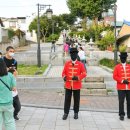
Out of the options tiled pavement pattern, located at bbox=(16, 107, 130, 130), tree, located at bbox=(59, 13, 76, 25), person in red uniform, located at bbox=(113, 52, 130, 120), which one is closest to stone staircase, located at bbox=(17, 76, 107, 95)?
tiled pavement pattern, located at bbox=(16, 107, 130, 130)

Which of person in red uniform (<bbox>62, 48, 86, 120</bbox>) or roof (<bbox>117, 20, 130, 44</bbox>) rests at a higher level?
roof (<bbox>117, 20, 130, 44</bbox>)

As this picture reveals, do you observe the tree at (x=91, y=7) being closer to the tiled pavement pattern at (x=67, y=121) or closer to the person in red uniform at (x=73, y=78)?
the tiled pavement pattern at (x=67, y=121)

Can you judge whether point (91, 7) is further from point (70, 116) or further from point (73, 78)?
point (73, 78)

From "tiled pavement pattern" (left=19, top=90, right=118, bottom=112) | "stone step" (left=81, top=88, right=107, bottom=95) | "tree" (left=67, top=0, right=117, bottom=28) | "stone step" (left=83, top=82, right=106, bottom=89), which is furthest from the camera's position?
"tree" (left=67, top=0, right=117, bottom=28)

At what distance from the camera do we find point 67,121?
9.02m

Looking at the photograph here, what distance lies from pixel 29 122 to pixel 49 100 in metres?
4.18

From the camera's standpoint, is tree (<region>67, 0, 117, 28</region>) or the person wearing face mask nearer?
the person wearing face mask

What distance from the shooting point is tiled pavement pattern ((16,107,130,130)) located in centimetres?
840

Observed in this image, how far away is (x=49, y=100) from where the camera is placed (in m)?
13.0

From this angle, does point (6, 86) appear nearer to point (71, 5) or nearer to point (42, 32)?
point (71, 5)

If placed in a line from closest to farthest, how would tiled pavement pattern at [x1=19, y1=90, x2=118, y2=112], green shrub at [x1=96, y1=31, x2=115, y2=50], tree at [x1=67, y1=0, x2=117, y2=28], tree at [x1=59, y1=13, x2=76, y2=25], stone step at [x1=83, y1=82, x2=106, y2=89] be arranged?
tiled pavement pattern at [x1=19, y1=90, x2=118, y2=112]
stone step at [x1=83, y1=82, x2=106, y2=89]
green shrub at [x1=96, y1=31, x2=115, y2=50]
tree at [x1=67, y1=0, x2=117, y2=28]
tree at [x1=59, y1=13, x2=76, y2=25]

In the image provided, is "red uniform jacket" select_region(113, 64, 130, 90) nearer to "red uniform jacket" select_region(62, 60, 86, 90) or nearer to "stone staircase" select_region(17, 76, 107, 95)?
"red uniform jacket" select_region(62, 60, 86, 90)

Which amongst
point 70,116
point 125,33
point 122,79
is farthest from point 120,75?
point 125,33

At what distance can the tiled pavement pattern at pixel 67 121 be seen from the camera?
331 inches
